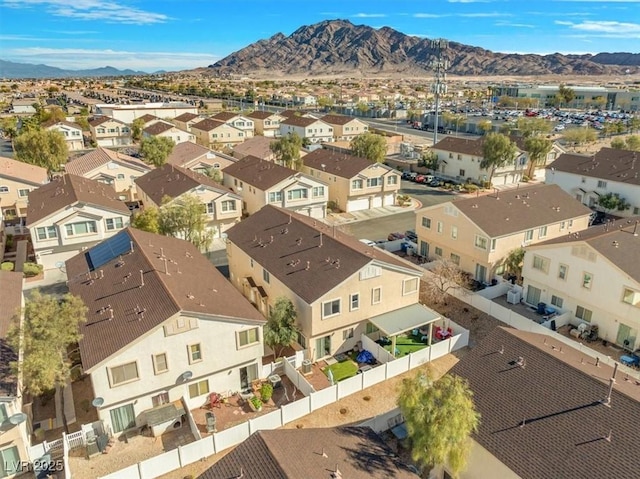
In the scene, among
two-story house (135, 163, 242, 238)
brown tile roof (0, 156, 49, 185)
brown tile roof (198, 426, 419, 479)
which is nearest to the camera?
brown tile roof (198, 426, 419, 479)

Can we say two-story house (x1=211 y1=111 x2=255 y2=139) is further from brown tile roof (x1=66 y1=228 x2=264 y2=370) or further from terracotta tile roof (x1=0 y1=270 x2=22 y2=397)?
terracotta tile roof (x1=0 y1=270 x2=22 y2=397)

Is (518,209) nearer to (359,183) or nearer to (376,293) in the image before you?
(376,293)

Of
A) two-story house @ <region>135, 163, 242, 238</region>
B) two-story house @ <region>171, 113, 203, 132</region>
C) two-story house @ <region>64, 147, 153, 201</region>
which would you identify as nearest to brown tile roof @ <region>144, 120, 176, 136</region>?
two-story house @ <region>171, 113, 203, 132</region>

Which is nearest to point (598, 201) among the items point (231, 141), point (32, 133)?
point (231, 141)

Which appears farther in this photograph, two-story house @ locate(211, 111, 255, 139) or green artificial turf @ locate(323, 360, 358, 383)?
two-story house @ locate(211, 111, 255, 139)

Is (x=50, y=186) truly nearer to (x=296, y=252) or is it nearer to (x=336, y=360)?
(x=296, y=252)

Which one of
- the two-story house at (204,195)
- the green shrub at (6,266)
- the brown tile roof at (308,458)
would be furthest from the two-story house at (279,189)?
the brown tile roof at (308,458)
